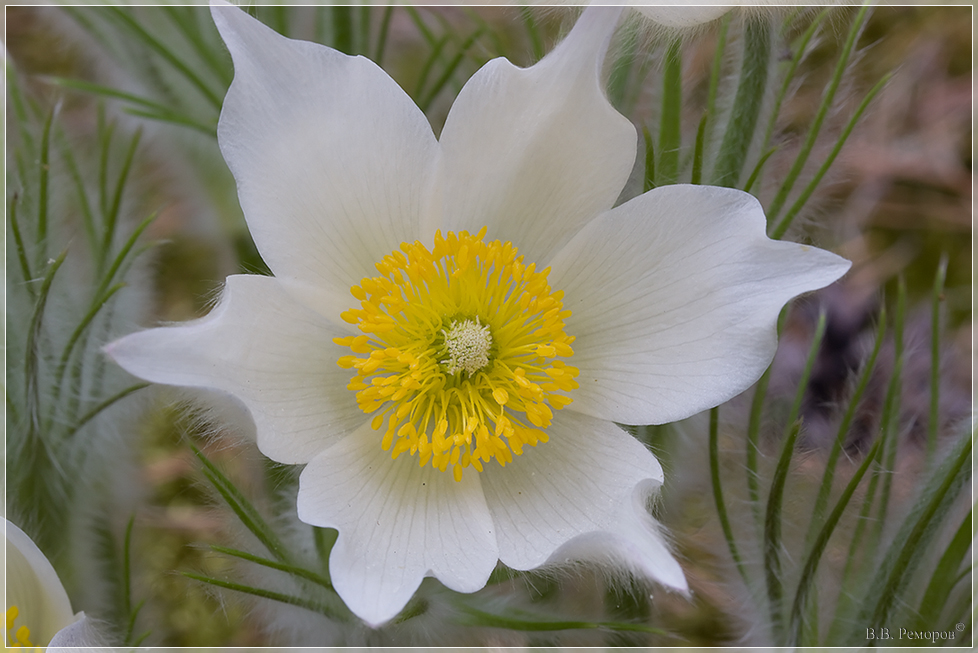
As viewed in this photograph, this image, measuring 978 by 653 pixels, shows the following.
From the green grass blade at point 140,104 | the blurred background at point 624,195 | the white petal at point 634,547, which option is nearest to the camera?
the white petal at point 634,547

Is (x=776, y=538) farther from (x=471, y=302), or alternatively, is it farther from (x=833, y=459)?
(x=471, y=302)

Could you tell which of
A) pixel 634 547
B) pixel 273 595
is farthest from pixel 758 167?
pixel 273 595

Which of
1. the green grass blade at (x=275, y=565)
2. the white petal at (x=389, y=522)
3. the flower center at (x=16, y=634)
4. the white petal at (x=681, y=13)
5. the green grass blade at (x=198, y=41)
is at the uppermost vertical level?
the white petal at (x=681, y=13)

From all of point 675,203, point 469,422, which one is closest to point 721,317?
point 675,203

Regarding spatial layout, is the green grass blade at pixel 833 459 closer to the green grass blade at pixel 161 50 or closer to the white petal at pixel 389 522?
the white petal at pixel 389 522

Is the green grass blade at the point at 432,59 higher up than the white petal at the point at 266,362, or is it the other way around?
the green grass blade at the point at 432,59

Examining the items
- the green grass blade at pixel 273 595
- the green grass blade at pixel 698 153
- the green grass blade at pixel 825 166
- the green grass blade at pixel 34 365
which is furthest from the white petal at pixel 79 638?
the green grass blade at pixel 825 166
